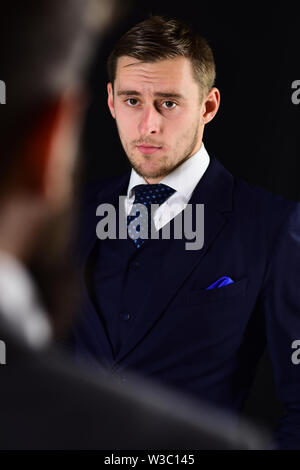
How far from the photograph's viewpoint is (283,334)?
2.91 feet

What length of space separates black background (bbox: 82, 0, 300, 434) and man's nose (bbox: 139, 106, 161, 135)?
106 millimetres

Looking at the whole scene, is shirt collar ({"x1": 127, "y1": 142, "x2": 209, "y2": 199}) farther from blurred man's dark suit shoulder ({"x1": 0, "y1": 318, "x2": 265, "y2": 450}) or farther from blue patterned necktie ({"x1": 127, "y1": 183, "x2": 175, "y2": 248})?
blurred man's dark suit shoulder ({"x1": 0, "y1": 318, "x2": 265, "y2": 450})

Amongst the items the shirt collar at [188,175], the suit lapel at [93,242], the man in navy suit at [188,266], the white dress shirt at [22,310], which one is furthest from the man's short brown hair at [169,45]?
the white dress shirt at [22,310]

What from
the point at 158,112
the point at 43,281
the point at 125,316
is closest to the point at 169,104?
the point at 158,112

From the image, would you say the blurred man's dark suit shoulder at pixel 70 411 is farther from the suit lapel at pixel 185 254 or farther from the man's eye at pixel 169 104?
the man's eye at pixel 169 104

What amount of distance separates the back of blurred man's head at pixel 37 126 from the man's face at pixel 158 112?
34 centimetres

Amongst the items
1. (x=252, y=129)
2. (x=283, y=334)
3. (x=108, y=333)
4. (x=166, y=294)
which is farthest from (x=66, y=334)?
(x=252, y=129)

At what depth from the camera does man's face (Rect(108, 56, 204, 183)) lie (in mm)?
904

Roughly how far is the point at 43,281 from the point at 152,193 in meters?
0.48

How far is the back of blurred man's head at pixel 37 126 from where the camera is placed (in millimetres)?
446

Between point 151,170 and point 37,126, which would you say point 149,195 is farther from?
point 37,126

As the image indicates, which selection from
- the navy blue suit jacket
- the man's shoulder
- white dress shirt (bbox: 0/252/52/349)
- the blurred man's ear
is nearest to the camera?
white dress shirt (bbox: 0/252/52/349)

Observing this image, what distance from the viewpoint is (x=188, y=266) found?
91cm

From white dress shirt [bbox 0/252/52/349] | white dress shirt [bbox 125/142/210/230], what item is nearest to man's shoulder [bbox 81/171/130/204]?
white dress shirt [bbox 125/142/210/230]
